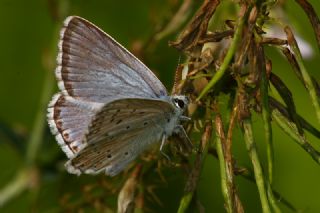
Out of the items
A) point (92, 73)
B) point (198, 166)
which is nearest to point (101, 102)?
point (92, 73)

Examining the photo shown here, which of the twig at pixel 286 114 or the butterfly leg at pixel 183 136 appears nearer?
the twig at pixel 286 114

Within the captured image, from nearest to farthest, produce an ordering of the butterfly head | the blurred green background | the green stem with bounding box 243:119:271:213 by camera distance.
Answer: the green stem with bounding box 243:119:271:213
the butterfly head
the blurred green background

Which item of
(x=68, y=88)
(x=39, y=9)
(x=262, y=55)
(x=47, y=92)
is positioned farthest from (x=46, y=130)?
(x=262, y=55)

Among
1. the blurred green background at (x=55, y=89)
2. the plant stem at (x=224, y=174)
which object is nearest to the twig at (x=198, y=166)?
the plant stem at (x=224, y=174)

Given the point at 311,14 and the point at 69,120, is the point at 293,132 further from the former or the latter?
the point at 69,120

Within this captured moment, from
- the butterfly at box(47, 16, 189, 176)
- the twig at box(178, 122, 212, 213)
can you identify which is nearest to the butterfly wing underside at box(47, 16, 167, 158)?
the butterfly at box(47, 16, 189, 176)

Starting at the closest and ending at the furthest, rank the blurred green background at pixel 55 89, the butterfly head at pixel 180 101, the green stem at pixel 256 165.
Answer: the green stem at pixel 256 165
the butterfly head at pixel 180 101
the blurred green background at pixel 55 89

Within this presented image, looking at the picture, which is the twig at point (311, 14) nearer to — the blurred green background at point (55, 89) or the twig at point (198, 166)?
the twig at point (198, 166)

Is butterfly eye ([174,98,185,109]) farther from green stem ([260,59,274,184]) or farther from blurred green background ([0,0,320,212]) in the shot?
blurred green background ([0,0,320,212])
